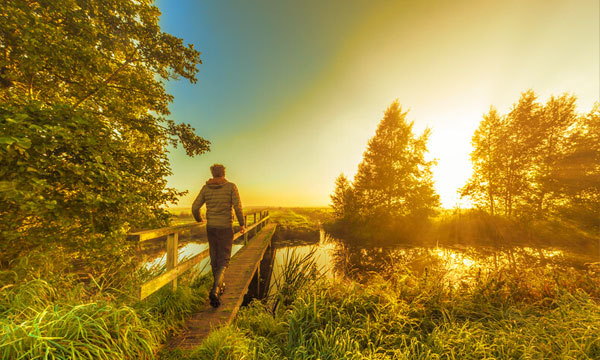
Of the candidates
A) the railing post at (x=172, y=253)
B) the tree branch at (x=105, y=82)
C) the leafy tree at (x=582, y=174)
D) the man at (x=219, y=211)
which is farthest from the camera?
the leafy tree at (x=582, y=174)

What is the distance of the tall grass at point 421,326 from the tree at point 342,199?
11180 millimetres

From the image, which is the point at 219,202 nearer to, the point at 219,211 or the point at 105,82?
the point at 219,211

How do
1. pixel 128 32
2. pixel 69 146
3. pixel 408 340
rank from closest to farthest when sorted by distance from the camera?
pixel 408 340 → pixel 69 146 → pixel 128 32

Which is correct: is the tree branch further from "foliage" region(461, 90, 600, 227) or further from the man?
"foliage" region(461, 90, 600, 227)

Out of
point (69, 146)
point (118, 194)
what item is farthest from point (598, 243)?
point (69, 146)

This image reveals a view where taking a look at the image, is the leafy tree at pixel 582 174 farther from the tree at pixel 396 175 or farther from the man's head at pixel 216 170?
the man's head at pixel 216 170

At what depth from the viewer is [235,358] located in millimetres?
2055

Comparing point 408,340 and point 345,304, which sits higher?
point 345,304

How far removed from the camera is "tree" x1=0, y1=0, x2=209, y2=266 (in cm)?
287

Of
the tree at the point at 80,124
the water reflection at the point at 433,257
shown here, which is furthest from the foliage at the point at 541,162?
the tree at the point at 80,124

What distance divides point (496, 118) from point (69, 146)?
24.2m

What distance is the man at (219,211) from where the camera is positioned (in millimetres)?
3486

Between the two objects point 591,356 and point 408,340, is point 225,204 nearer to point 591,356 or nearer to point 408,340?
point 408,340

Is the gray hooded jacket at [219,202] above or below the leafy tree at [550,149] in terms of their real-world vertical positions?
below
